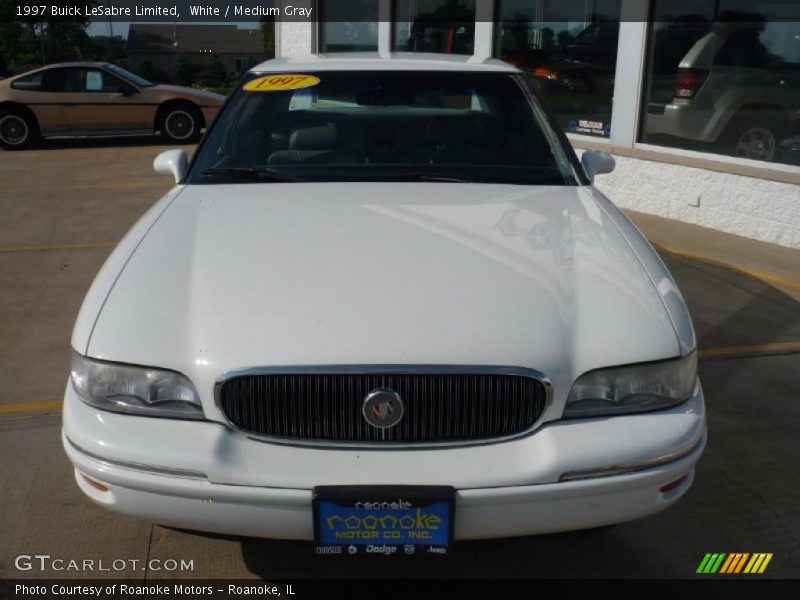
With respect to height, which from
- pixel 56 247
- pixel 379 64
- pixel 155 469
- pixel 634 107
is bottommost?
pixel 56 247

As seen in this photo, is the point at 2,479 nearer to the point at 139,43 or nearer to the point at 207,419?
the point at 207,419

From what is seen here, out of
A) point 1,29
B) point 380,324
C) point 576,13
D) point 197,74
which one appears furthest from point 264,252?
point 197,74

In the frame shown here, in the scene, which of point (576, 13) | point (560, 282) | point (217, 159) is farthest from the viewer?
point (576, 13)

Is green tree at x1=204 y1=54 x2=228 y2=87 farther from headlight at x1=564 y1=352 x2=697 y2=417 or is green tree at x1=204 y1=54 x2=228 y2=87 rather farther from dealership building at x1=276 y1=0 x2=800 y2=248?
headlight at x1=564 y1=352 x2=697 y2=417

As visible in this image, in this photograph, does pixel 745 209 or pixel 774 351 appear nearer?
pixel 774 351

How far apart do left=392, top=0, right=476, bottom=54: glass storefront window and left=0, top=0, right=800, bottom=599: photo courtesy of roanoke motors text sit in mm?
7062

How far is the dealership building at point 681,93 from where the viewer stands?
7496 mm

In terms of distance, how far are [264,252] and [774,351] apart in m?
3.21

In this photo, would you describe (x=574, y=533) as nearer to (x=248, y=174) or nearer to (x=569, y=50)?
(x=248, y=174)

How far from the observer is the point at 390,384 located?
234 cm

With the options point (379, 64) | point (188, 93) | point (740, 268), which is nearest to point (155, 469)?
point (379, 64)

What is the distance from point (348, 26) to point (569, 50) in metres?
4.69

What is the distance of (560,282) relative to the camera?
2.67 m

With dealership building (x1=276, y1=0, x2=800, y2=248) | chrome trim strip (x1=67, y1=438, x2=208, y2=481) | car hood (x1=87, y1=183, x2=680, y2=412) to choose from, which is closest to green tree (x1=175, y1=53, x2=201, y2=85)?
dealership building (x1=276, y1=0, x2=800, y2=248)
